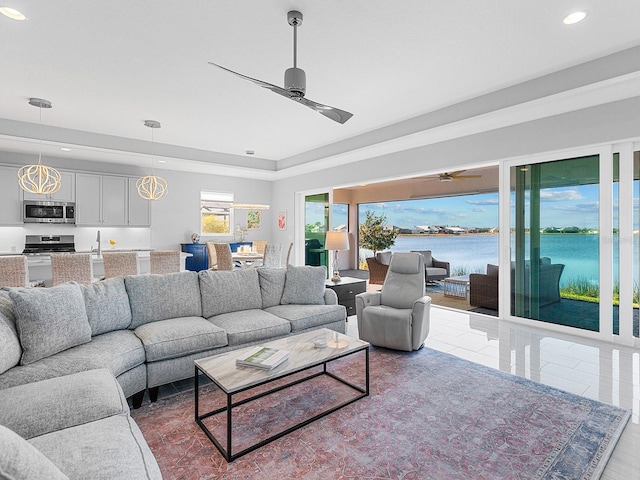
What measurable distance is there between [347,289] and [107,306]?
286 cm

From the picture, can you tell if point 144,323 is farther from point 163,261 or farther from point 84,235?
point 84,235

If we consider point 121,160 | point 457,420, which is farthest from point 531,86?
point 121,160

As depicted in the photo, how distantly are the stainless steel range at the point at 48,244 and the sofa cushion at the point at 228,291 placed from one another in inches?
178

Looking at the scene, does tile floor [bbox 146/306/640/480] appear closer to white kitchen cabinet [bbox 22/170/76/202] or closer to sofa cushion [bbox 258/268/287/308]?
sofa cushion [bbox 258/268/287/308]

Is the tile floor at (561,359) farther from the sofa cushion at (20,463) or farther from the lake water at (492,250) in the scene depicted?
the sofa cushion at (20,463)

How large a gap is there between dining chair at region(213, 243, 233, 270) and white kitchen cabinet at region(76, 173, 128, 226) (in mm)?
2276

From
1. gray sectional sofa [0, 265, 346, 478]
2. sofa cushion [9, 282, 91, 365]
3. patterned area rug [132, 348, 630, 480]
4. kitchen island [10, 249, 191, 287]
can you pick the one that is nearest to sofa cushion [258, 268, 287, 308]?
gray sectional sofa [0, 265, 346, 478]

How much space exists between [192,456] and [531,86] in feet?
15.3

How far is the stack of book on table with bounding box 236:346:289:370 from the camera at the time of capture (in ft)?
7.36

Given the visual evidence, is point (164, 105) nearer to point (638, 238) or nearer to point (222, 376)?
point (222, 376)

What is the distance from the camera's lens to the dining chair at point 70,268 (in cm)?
385

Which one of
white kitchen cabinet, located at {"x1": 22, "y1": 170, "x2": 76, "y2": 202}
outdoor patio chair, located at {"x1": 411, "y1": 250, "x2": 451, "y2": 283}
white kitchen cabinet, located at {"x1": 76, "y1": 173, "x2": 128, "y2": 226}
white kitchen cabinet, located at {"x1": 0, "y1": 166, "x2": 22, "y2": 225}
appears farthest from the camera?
outdoor patio chair, located at {"x1": 411, "y1": 250, "x2": 451, "y2": 283}

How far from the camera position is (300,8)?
2.65 m

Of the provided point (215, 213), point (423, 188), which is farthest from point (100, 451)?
point (423, 188)
